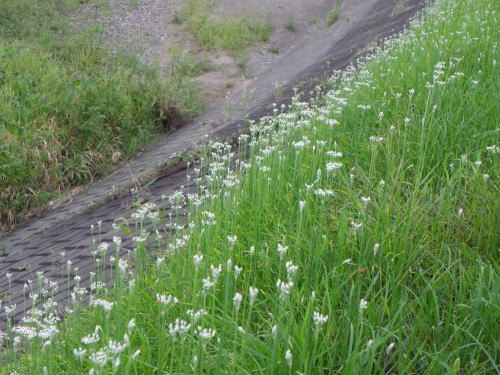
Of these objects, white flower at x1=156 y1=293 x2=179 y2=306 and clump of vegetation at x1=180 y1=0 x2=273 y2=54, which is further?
clump of vegetation at x1=180 y1=0 x2=273 y2=54

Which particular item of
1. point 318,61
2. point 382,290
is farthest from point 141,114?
point 382,290

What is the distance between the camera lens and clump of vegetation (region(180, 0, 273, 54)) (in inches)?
628

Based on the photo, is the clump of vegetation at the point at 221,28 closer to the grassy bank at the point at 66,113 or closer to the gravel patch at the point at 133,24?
the gravel patch at the point at 133,24

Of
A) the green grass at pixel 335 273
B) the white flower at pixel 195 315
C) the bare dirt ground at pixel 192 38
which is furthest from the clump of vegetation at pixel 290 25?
the white flower at pixel 195 315

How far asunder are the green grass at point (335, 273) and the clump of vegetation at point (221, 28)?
39.8ft

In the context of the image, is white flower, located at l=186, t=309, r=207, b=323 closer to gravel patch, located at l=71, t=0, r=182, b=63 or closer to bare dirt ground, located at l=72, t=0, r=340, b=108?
bare dirt ground, located at l=72, t=0, r=340, b=108

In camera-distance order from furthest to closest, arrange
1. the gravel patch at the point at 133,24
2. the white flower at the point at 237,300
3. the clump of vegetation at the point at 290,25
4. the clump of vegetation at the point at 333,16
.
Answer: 1. the clump of vegetation at the point at 290,25
2. the clump of vegetation at the point at 333,16
3. the gravel patch at the point at 133,24
4. the white flower at the point at 237,300

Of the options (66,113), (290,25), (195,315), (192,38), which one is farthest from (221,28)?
(195,315)

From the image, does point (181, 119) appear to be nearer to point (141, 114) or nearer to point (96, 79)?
point (141, 114)

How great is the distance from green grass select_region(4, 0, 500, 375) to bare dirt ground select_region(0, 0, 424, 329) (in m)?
1.32

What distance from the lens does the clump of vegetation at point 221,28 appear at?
1595cm

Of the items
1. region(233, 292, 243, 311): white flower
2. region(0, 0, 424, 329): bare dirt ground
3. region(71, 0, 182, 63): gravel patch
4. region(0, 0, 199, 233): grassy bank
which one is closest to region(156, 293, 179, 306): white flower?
region(233, 292, 243, 311): white flower

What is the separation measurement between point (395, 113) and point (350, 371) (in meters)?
2.83

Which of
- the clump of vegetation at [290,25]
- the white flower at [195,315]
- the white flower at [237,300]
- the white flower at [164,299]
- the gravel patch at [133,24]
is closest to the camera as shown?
the white flower at [237,300]
